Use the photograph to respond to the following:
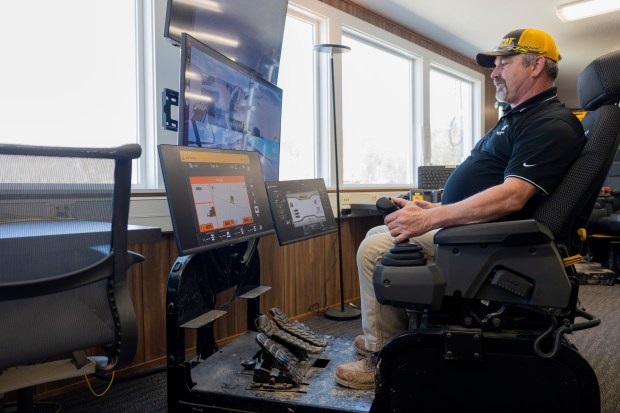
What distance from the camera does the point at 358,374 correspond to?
1.62 meters

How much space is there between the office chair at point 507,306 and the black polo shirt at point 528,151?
0.04 m

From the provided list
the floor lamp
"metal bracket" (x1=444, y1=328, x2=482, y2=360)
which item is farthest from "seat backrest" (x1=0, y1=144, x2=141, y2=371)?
the floor lamp

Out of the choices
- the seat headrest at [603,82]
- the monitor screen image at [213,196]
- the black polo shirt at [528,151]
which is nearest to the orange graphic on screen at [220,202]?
the monitor screen image at [213,196]

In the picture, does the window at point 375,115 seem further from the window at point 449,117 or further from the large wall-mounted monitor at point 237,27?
the large wall-mounted monitor at point 237,27

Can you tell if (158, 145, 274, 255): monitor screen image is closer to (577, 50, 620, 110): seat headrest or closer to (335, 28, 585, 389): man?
(335, 28, 585, 389): man

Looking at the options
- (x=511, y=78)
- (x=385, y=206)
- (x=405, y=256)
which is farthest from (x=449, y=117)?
(x=405, y=256)

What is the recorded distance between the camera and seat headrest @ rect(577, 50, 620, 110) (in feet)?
4.21

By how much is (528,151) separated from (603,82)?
0.27 m

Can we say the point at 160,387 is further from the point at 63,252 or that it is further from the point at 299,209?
the point at 63,252

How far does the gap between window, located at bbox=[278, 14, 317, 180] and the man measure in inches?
68.6

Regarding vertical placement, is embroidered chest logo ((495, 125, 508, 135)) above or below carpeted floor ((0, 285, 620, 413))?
above

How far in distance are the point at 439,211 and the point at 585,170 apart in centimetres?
42

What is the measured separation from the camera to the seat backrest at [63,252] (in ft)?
3.15

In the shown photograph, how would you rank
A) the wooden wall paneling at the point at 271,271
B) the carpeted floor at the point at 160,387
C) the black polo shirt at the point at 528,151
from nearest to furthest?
1. the black polo shirt at the point at 528,151
2. the carpeted floor at the point at 160,387
3. the wooden wall paneling at the point at 271,271
